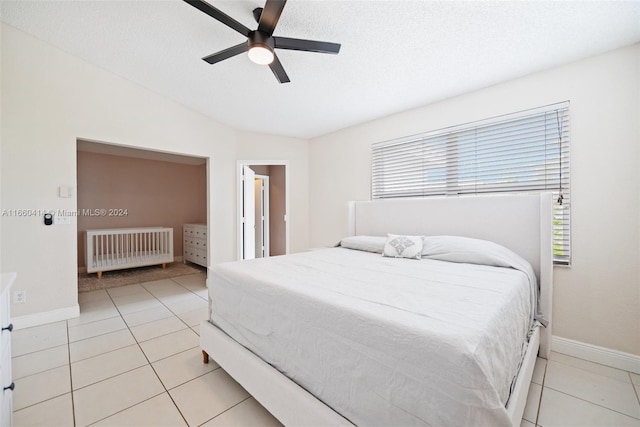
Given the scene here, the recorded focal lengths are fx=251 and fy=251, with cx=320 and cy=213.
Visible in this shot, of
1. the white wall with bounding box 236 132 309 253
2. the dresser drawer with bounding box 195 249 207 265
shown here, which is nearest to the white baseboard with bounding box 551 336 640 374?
the white wall with bounding box 236 132 309 253

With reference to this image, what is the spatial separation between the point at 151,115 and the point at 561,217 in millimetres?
4599

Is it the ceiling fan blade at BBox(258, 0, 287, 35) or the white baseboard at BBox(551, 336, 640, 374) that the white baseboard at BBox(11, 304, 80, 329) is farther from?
the white baseboard at BBox(551, 336, 640, 374)

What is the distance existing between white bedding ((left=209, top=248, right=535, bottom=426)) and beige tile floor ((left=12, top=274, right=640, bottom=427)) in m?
0.38

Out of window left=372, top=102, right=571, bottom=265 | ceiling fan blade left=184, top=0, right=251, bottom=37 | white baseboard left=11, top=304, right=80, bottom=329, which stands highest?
ceiling fan blade left=184, top=0, right=251, bottom=37

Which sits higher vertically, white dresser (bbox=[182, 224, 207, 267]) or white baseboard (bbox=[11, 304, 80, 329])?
white dresser (bbox=[182, 224, 207, 267])

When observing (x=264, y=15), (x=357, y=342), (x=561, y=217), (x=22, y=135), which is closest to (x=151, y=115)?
(x=22, y=135)

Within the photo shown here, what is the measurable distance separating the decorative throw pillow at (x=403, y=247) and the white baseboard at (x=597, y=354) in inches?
52.8

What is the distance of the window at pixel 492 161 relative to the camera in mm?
2180

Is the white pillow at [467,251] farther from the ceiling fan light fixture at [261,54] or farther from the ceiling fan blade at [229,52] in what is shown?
the ceiling fan blade at [229,52]

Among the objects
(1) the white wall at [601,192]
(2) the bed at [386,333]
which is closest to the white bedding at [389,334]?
(2) the bed at [386,333]

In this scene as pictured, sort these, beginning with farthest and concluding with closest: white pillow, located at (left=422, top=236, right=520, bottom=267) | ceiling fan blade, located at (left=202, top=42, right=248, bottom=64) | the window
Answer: the window, white pillow, located at (left=422, top=236, right=520, bottom=267), ceiling fan blade, located at (left=202, top=42, right=248, bottom=64)

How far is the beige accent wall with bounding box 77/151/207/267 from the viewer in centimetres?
459

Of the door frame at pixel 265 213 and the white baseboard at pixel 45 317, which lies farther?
the door frame at pixel 265 213

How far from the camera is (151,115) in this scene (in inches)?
128
